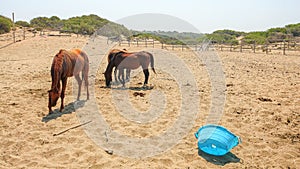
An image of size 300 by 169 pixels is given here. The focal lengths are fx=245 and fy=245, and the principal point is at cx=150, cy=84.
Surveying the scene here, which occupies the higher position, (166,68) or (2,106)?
(166,68)

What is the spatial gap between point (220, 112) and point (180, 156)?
96.2 inches

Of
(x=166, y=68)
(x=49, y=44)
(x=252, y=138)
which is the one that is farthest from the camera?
(x=49, y=44)

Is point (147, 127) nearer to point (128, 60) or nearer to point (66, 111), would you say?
point (66, 111)

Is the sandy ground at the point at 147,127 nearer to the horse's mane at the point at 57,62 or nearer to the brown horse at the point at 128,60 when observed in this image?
the brown horse at the point at 128,60

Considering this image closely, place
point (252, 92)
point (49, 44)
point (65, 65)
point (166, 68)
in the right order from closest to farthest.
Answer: point (65, 65)
point (252, 92)
point (166, 68)
point (49, 44)

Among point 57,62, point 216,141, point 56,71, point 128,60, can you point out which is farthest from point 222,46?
point 216,141

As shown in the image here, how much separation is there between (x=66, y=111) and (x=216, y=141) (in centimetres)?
341

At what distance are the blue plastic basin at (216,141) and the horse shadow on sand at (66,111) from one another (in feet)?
9.94

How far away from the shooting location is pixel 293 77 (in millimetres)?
10008

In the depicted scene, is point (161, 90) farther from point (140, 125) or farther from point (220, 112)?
point (140, 125)

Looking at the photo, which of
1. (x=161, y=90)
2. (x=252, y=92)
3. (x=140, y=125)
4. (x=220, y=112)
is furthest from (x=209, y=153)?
(x=252, y=92)

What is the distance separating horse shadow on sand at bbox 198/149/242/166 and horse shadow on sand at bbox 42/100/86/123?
10.1ft

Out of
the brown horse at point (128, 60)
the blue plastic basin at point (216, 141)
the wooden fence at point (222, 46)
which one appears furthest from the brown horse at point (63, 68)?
the wooden fence at point (222, 46)

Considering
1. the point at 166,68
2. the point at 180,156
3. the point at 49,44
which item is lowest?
the point at 180,156
